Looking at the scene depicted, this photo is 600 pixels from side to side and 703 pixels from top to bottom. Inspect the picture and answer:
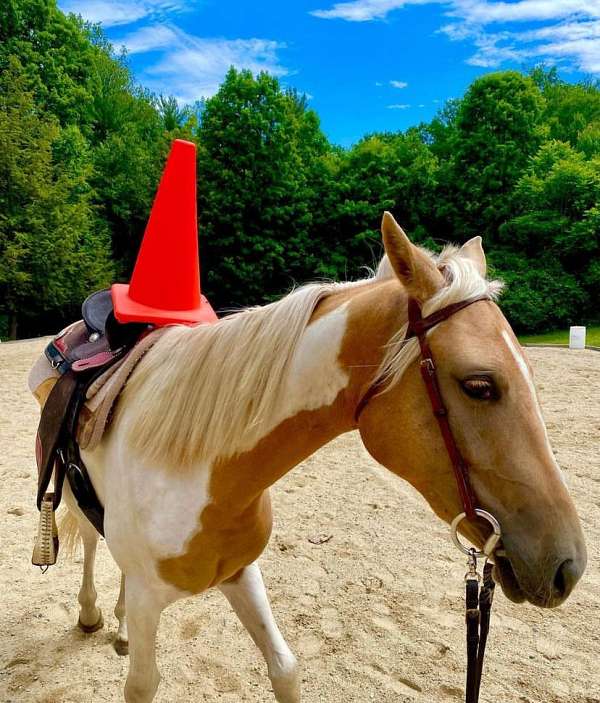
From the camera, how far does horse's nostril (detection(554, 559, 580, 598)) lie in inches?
44.2

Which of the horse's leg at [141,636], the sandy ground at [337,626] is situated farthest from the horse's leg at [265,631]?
the sandy ground at [337,626]

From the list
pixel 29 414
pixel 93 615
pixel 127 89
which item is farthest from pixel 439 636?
pixel 127 89

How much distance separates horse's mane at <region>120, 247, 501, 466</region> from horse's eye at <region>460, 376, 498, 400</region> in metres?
0.22

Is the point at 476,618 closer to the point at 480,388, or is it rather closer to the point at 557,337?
the point at 480,388

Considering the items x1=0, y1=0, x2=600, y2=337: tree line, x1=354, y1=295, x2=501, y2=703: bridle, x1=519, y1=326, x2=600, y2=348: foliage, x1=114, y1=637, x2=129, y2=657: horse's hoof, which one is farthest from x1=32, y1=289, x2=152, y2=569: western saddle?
x1=0, y1=0, x2=600, y2=337: tree line

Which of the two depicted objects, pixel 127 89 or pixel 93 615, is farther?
pixel 127 89

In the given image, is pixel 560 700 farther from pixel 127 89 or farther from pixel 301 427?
pixel 127 89

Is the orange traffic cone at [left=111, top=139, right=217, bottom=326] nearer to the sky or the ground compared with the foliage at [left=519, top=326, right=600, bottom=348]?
nearer to the sky

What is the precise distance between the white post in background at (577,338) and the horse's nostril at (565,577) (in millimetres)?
11697

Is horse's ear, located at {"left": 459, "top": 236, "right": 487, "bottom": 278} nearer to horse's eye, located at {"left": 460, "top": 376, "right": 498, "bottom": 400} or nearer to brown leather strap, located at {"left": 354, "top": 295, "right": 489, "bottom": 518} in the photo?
brown leather strap, located at {"left": 354, "top": 295, "right": 489, "bottom": 518}

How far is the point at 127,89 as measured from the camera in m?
28.2

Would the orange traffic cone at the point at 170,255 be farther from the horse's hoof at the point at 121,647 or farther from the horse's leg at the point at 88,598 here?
the horse's hoof at the point at 121,647

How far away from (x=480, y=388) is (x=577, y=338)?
38.7 ft

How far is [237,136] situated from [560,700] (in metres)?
21.1
